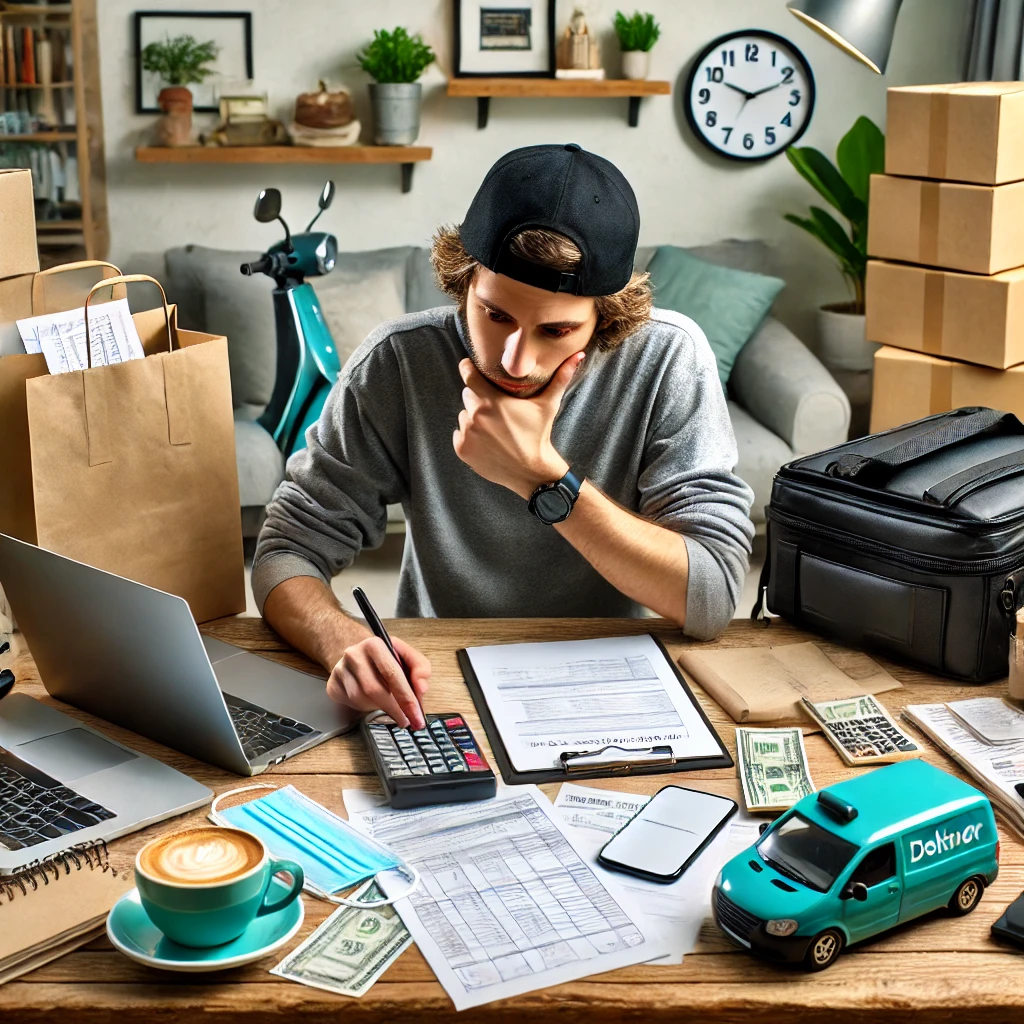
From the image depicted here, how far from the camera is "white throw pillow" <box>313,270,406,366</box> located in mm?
3938

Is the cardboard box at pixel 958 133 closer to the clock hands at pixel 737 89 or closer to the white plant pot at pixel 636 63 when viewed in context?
the white plant pot at pixel 636 63

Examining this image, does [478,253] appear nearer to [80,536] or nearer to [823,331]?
[80,536]

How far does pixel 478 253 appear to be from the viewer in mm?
1436

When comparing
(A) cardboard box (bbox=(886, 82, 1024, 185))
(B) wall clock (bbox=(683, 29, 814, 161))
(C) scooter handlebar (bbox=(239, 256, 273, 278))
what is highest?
(B) wall clock (bbox=(683, 29, 814, 161))

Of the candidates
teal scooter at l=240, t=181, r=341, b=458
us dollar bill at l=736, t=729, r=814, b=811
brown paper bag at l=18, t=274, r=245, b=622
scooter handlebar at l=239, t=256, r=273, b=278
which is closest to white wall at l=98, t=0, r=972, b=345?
teal scooter at l=240, t=181, r=341, b=458

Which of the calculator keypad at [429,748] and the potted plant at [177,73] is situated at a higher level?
the potted plant at [177,73]

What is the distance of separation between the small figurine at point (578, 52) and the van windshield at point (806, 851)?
3795 mm

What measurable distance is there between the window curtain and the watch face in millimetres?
3472

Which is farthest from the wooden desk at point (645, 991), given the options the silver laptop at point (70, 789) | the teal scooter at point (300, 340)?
the teal scooter at point (300, 340)

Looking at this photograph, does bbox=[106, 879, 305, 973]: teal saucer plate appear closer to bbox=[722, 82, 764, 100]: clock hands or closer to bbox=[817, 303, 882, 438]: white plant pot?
bbox=[817, 303, 882, 438]: white plant pot

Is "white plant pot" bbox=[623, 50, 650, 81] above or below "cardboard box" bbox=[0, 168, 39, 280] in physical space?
above

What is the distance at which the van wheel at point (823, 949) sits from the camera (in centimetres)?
86

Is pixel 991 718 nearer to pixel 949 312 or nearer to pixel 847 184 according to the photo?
pixel 949 312

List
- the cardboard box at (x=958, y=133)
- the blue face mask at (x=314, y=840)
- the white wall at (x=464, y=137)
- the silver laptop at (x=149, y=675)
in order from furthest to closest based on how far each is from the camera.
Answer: the white wall at (x=464, y=137) < the cardboard box at (x=958, y=133) < the silver laptop at (x=149, y=675) < the blue face mask at (x=314, y=840)
